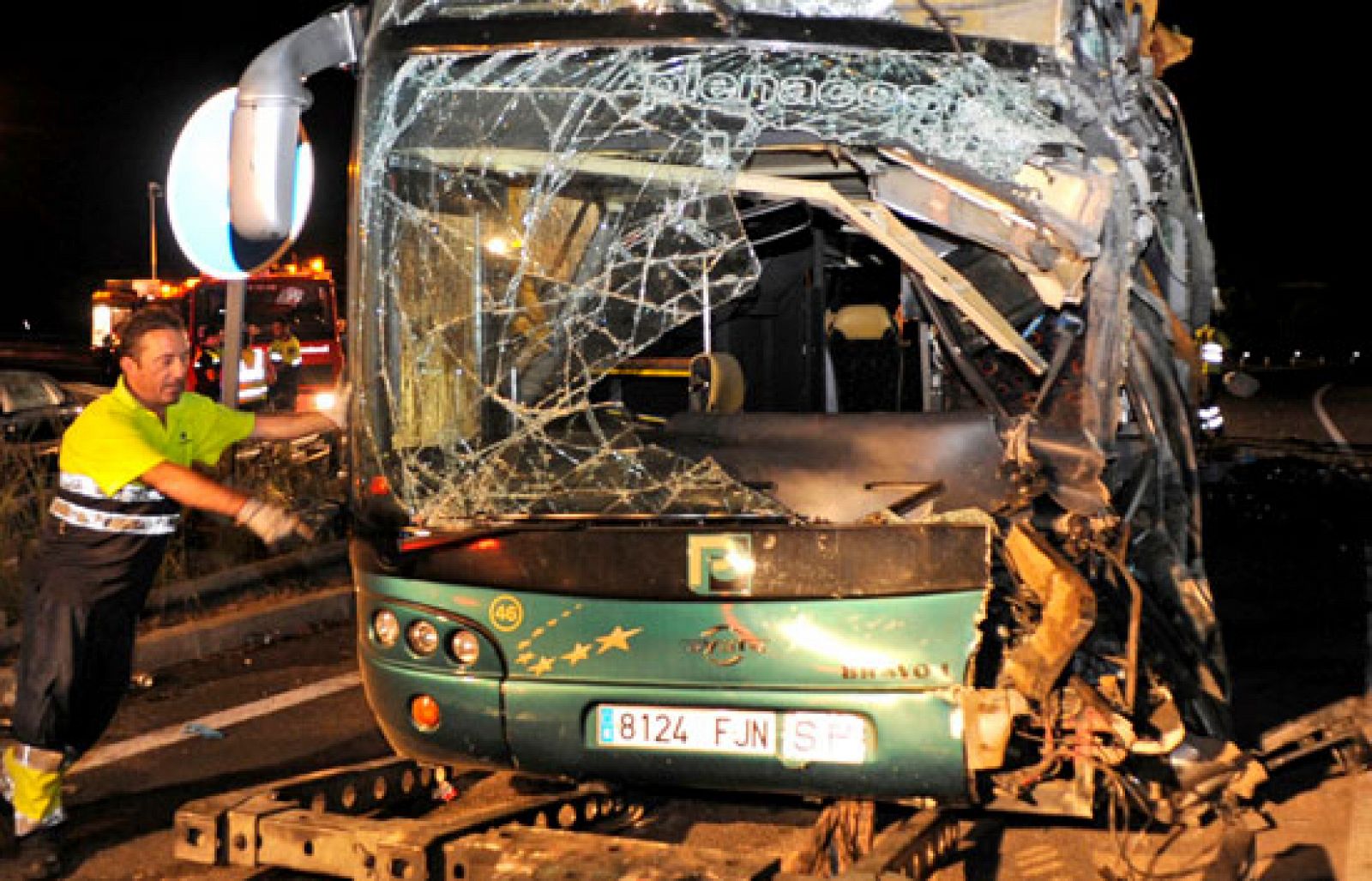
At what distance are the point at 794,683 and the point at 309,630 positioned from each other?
17.8 ft

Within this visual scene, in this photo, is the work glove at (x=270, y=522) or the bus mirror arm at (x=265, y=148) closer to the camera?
the bus mirror arm at (x=265, y=148)

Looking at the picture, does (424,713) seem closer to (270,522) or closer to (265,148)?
(270,522)

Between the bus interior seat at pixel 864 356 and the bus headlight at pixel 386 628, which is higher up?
the bus interior seat at pixel 864 356

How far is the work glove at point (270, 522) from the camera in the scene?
498cm

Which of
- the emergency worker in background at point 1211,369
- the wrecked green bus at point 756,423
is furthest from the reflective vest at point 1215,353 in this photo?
the wrecked green bus at point 756,423

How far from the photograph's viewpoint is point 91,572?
540cm

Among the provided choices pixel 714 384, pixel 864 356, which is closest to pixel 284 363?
pixel 864 356

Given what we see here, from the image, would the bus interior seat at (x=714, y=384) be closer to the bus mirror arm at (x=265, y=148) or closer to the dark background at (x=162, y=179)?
the bus mirror arm at (x=265, y=148)

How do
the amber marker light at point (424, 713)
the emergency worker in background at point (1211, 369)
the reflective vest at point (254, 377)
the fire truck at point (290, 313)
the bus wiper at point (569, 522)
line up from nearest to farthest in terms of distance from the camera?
the bus wiper at point (569, 522), the amber marker light at point (424, 713), the emergency worker in background at point (1211, 369), the reflective vest at point (254, 377), the fire truck at point (290, 313)

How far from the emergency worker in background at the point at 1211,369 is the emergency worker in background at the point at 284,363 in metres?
9.25

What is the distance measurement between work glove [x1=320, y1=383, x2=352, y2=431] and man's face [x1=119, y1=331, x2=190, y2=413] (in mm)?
497

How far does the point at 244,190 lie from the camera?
481 centimetres

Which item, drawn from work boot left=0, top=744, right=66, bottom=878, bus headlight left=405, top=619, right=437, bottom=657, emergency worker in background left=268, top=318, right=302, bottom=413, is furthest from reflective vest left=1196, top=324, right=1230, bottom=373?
emergency worker in background left=268, top=318, right=302, bottom=413

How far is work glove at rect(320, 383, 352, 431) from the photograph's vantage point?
17.9 ft
